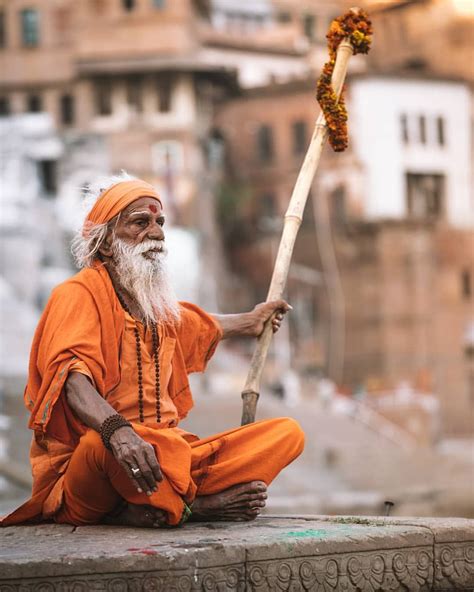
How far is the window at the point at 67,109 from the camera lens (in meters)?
51.2

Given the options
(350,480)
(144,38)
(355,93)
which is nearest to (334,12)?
(355,93)

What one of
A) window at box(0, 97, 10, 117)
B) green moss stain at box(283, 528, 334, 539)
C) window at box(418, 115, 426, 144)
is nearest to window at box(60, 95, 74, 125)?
window at box(0, 97, 10, 117)

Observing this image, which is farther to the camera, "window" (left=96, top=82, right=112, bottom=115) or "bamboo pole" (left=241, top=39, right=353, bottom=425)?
"window" (left=96, top=82, right=112, bottom=115)

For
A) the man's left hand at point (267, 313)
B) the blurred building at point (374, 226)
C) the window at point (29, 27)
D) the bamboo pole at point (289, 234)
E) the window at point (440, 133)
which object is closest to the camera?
the bamboo pole at point (289, 234)

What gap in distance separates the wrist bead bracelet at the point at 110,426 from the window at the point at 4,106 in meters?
47.8

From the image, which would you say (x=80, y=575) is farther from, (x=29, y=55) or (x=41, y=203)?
(x=29, y=55)

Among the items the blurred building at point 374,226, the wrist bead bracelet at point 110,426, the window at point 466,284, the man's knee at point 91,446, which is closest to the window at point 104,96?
the blurred building at point 374,226

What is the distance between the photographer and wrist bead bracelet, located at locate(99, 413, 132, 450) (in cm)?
491

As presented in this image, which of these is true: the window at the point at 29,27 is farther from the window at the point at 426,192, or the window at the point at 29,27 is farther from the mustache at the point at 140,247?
the mustache at the point at 140,247

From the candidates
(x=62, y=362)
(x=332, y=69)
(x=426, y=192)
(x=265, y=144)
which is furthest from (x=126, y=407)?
(x=426, y=192)

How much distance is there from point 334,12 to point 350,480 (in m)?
36.4

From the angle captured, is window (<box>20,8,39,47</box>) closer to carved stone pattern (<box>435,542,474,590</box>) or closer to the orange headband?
the orange headband

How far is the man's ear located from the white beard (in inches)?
1.1

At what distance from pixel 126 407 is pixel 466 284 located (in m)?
48.5
